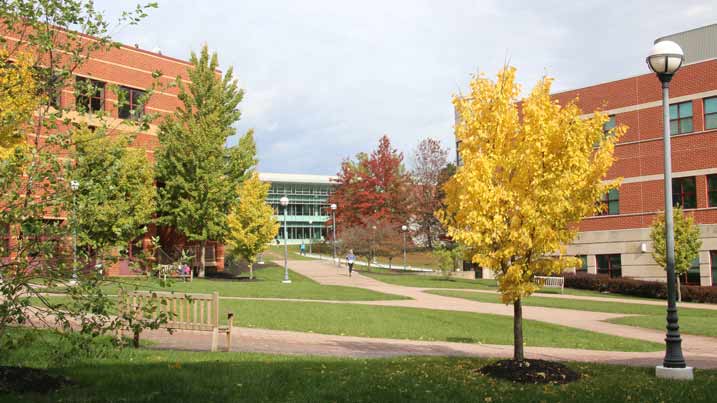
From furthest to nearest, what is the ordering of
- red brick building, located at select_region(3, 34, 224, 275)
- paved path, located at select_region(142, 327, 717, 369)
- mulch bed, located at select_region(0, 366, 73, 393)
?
1. red brick building, located at select_region(3, 34, 224, 275)
2. paved path, located at select_region(142, 327, 717, 369)
3. mulch bed, located at select_region(0, 366, 73, 393)

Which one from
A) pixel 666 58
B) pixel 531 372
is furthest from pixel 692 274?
pixel 531 372

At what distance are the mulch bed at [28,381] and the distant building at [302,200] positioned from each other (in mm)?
91931

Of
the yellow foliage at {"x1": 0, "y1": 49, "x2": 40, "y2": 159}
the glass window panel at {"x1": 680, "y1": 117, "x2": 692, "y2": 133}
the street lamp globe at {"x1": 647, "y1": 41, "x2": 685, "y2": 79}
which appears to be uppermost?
the glass window panel at {"x1": 680, "y1": 117, "x2": 692, "y2": 133}

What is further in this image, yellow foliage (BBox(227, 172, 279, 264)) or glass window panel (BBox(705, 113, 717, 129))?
yellow foliage (BBox(227, 172, 279, 264))

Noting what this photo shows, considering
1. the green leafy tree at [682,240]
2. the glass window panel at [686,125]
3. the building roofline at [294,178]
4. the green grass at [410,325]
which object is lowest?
the green grass at [410,325]

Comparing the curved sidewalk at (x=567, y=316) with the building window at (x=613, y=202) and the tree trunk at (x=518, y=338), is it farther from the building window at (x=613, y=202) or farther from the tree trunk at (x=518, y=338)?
the building window at (x=613, y=202)

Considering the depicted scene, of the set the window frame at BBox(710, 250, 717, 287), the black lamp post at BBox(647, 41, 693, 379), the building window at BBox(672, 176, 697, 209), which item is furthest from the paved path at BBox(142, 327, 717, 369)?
the building window at BBox(672, 176, 697, 209)

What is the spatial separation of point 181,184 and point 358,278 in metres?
12.4

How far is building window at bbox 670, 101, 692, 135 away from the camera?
3350 cm

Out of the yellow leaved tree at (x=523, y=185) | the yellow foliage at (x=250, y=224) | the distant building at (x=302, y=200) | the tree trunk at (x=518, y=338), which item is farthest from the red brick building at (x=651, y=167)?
the distant building at (x=302, y=200)

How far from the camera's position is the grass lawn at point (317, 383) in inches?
282

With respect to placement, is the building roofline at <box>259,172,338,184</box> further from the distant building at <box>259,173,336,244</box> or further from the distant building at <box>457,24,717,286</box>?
the distant building at <box>457,24,717,286</box>

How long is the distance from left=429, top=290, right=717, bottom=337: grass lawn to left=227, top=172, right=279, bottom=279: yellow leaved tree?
1182cm

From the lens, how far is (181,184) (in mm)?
35562
